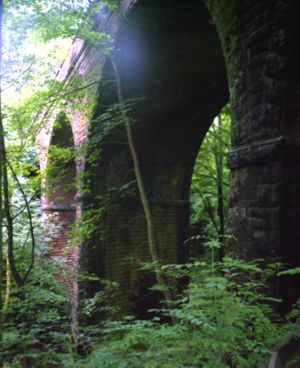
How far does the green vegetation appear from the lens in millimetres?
1749

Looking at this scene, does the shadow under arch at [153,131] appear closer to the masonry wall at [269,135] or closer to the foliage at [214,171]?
the foliage at [214,171]

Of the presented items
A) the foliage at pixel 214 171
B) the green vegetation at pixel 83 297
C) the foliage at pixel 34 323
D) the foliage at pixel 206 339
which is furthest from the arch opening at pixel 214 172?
the foliage at pixel 206 339

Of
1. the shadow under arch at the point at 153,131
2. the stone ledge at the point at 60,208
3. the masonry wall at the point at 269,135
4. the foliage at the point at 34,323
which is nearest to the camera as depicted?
the masonry wall at the point at 269,135

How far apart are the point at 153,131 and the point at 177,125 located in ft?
1.95

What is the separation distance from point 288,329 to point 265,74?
1.70 metres

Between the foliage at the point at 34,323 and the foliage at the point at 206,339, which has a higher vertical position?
the foliage at the point at 206,339

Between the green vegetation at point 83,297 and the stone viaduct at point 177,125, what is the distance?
297mm

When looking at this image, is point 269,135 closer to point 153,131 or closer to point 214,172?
point 153,131

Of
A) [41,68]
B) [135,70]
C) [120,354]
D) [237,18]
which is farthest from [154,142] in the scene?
[120,354]

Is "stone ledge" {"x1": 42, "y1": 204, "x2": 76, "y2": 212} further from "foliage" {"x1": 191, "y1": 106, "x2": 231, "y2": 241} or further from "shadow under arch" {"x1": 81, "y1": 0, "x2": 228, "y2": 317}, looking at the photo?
"foliage" {"x1": 191, "y1": 106, "x2": 231, "y2": 241}

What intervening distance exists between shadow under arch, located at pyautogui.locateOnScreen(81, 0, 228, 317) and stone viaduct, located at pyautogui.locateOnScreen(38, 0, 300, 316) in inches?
0.9

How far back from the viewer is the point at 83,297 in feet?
20.2

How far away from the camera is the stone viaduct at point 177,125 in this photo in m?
2.41

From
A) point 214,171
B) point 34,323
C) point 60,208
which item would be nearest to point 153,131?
point 214,171
